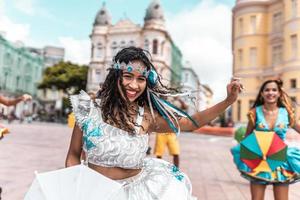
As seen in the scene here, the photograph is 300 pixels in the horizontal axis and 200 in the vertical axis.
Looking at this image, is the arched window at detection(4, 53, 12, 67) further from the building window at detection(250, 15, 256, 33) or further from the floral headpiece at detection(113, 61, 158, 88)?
the floral headpiece at detection(113, 61, 158, 88)

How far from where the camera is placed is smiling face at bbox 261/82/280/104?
4.00 meters

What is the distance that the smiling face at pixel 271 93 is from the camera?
4004 millimetres

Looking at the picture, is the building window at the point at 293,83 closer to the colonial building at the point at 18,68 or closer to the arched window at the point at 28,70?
the colonial building at the point at 18,68

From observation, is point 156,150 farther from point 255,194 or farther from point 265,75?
point 265,75

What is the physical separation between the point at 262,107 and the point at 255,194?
36.3 inches

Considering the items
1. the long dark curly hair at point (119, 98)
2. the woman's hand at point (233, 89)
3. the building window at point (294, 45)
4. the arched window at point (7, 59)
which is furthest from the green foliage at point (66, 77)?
the woman's hand at point (233, 89)

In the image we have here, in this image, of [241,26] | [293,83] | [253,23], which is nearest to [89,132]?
[293,83]

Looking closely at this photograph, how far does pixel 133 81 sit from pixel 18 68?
61502 mm

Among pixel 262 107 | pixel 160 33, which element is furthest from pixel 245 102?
pixel 262 107

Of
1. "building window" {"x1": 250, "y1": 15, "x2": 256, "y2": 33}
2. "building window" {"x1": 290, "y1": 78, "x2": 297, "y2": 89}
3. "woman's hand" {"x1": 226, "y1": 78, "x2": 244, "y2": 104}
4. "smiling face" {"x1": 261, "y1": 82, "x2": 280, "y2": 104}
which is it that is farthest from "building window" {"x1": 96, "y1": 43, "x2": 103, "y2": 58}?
"woman's hand" {"x1": 226, "y1": 78, "x2": 244, "y2": 104}

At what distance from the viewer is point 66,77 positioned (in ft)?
158

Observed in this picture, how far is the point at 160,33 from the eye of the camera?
52469mm

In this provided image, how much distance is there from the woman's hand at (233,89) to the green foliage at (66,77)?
155ft

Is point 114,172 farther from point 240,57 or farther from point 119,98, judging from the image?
point 240,57
